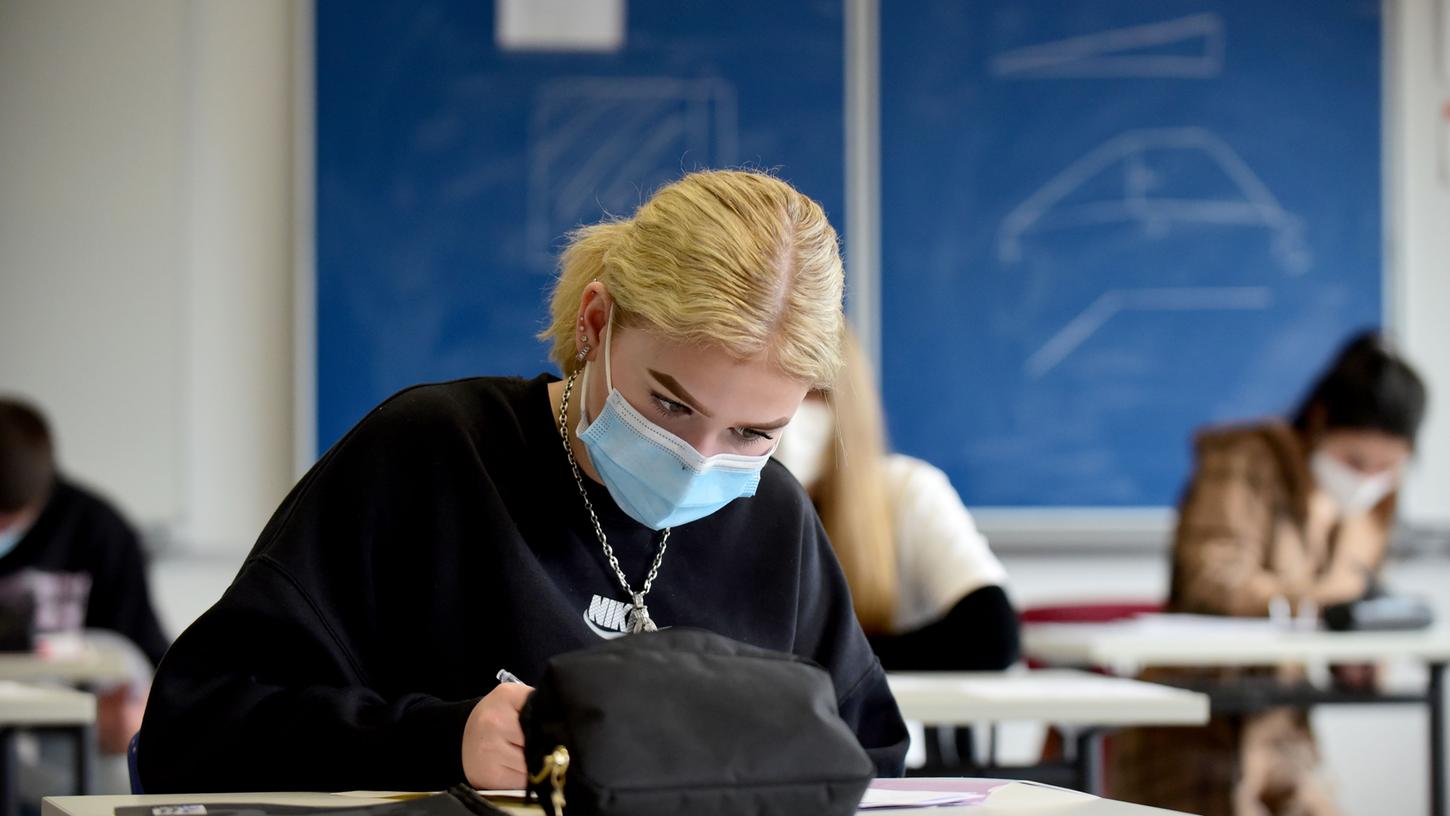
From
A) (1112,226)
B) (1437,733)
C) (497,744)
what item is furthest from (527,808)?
(1112,226)

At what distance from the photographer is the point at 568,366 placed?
5.19 feet

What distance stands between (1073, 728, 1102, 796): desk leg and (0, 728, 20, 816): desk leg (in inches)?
69.8

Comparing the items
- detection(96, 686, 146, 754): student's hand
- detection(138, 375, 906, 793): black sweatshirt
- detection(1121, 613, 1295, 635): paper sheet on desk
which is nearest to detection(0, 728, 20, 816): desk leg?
detection(96, 686, 146, 754): student's hand

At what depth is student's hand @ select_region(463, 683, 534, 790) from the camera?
3.73 feet

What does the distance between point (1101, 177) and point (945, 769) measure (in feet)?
7.33

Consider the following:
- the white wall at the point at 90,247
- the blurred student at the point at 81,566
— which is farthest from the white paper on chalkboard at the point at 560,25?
the blurred student at the point at 81,566

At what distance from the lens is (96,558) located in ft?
12.5

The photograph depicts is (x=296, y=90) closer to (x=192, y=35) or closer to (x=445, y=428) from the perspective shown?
(x=192, y=35)

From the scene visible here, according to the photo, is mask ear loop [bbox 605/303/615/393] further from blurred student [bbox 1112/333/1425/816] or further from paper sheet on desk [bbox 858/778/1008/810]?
blurred student [bbox 1112/333/1425/816]

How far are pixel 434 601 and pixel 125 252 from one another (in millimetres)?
2951

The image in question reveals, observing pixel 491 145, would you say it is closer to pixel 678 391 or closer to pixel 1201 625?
pixel 1201 625

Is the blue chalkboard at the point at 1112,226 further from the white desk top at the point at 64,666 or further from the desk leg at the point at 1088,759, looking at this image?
the white desk top at the point at 64,666

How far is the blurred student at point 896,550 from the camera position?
2.76 m

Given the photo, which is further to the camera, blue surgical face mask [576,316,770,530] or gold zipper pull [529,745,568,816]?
blue surgical face mask [576,316,770,530]
